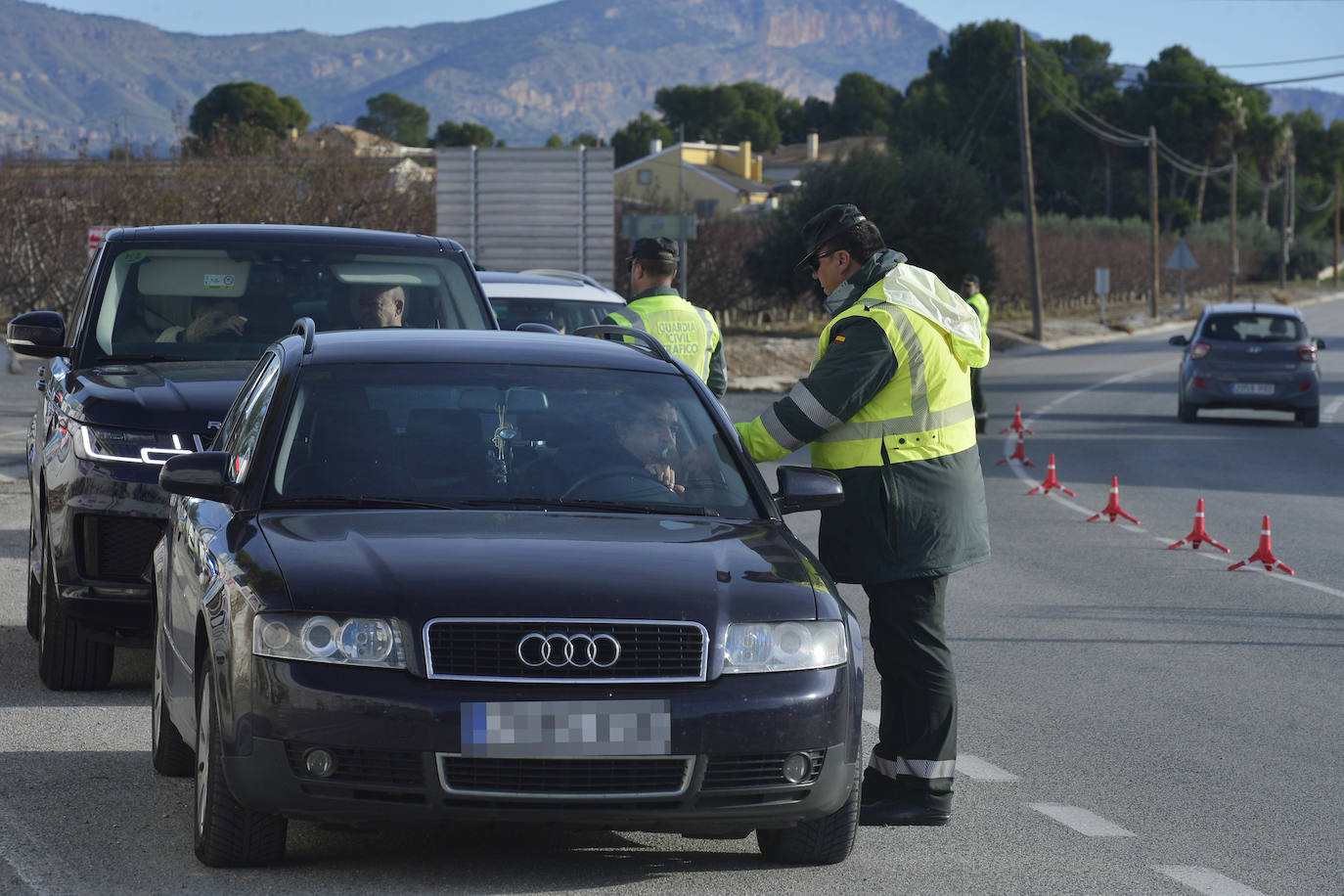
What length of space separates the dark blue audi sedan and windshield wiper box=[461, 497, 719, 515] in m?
0.01

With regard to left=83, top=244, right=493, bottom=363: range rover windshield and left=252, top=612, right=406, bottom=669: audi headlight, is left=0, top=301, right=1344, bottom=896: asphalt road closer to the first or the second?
left=252, top=612, right=406, bottom=669: audi headlight

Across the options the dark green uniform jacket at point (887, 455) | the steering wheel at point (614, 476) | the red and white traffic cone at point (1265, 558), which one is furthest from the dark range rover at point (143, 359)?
the red and white traffic cone at point (1265, 558)

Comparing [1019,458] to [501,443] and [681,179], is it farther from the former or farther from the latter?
[681,179]

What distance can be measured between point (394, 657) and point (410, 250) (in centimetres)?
463

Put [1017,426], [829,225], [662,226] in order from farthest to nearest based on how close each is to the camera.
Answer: [662,226] → [1017,426] → [829,225]

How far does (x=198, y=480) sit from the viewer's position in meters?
5.56

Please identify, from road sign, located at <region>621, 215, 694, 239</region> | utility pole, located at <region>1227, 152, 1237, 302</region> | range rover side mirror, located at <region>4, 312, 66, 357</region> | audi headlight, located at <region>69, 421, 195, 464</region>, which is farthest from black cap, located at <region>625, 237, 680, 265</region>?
utility pole, located at <region>1227, 152, 1237, 302</region>

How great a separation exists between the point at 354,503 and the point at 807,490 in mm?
1301

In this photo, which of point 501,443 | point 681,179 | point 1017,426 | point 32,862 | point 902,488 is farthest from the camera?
point 681,179

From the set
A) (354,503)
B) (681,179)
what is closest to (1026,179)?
(681,179)

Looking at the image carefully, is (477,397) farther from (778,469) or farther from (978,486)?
(978,486)

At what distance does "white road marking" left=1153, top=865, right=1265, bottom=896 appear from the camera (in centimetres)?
523

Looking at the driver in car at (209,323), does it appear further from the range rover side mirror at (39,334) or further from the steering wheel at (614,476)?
the steering wheel at (614,476)

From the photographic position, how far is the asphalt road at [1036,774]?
5.23 meters
